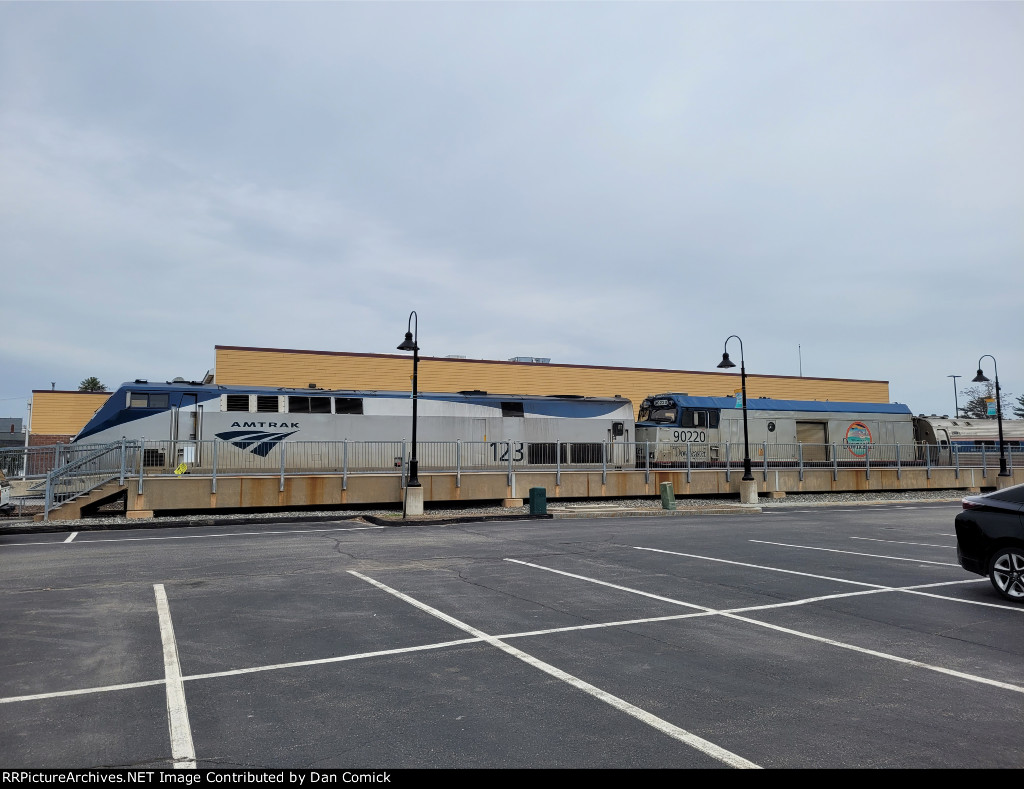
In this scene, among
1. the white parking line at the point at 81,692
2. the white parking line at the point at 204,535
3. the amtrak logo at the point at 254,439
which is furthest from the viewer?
the amtrak logo at the point at 254,439

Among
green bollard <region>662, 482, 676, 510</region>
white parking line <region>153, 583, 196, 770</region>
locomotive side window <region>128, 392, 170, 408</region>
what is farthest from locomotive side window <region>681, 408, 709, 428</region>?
white parking line <region>153, 583, 196, 770</region>

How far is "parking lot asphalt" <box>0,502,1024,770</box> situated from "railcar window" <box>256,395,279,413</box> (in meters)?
12.8

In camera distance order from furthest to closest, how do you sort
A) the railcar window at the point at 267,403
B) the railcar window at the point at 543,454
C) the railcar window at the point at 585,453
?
the railcar window at the point at 585,453 → the railcar window at the point at 543,454 → the railcar window at the point at 267,403

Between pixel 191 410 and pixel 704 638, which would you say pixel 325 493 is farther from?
pixel 704 638

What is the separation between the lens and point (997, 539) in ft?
30.9

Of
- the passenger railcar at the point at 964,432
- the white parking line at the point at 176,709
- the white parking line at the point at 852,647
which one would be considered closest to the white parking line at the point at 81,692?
the white parking line at the point at 176,709

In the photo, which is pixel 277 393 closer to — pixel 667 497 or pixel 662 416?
pixel 667 497

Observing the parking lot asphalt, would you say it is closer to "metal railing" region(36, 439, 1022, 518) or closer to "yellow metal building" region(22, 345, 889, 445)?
"metal railing" region(36, 439, 1022, 518)

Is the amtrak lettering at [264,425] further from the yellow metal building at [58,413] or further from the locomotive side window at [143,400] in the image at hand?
the yellow metal building at [58,413]

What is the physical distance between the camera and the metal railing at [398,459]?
70.6 ft

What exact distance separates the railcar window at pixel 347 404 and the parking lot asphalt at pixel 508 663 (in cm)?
1429

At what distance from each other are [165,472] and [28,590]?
41.9 feet

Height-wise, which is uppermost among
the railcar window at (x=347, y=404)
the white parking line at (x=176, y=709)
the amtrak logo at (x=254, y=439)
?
the railcar window at (x=347, y=404)
